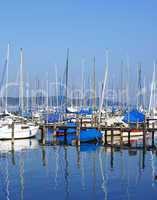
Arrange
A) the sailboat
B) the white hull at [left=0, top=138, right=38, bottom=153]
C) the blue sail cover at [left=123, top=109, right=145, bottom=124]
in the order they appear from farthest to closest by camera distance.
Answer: the blue sail cover at [left=123, top=109, right=145, bottom=124]
the sailboat
the white hull at [left=0, top=138, right=38, bottom=153]

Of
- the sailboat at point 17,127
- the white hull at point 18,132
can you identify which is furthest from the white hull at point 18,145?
the sailboat at point 17,127

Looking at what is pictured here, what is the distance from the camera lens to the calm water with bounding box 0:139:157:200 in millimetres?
27812

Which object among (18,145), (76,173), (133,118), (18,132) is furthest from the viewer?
(133,118)

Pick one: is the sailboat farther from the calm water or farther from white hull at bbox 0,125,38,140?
the calm water

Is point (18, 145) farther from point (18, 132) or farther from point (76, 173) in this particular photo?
point (76, 173)

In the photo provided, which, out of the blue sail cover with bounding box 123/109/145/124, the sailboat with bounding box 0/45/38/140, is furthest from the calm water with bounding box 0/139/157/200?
the blue sail cover with bounding box 123/109/145/124

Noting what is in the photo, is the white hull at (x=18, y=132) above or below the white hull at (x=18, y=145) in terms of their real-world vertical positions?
above

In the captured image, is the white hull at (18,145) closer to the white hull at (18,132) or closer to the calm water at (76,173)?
the calm water at (76,173)

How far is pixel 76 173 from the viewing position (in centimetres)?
3481

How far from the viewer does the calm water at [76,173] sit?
91.2 feet

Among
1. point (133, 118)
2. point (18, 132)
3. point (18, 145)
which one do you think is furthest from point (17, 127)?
point (133, 118)

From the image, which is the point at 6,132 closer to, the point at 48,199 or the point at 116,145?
the point at 116,145

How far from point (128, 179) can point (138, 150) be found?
52.1ft

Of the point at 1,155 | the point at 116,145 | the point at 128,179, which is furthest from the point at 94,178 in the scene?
the point at 116,145
